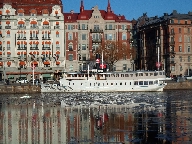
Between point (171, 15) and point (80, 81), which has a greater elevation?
point (171, 15)

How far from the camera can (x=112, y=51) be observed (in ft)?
382

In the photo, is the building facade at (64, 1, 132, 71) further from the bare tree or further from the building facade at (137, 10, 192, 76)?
the building facade at (137, 10, 192, 76)

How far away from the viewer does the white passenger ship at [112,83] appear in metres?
91.6

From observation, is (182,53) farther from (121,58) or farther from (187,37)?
(121,58)

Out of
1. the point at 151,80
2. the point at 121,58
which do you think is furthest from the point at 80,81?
the point at 121,58

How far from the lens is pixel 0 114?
49031mm

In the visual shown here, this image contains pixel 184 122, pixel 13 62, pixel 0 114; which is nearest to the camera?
pixel 184 122

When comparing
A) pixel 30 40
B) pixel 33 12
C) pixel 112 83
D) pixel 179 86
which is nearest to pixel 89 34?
pixel 33 12

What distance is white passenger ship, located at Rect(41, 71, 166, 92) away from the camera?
9156cm

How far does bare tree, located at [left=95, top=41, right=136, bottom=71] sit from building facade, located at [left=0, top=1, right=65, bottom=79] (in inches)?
411

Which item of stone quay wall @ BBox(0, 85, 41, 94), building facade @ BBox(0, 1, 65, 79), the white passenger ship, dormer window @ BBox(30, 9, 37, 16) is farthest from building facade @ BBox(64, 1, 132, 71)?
the white passenger ship

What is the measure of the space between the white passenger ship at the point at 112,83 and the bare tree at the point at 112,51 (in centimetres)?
2486

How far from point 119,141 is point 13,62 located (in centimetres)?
8843

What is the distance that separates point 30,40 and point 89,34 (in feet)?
53.4
